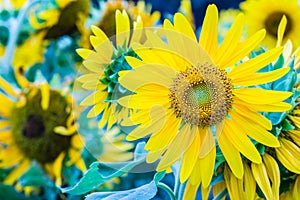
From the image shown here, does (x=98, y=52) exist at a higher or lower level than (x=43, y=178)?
higher

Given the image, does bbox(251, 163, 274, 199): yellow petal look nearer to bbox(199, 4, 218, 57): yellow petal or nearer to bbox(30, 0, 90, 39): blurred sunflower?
bbox(199, 4, 218, 57): yellow petal

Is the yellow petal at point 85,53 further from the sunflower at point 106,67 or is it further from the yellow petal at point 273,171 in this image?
the yellow petal at point 273,171

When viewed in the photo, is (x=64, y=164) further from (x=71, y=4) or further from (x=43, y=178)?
(x=71, y=4)

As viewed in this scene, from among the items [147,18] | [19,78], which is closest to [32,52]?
[19,78]

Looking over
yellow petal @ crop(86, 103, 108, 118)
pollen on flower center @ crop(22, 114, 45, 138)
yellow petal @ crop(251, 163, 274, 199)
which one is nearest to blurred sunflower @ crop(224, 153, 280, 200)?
yellow petal @ crop(251, 163, 274, 199)

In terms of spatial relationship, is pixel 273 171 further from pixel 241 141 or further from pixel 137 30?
pixel 137 30

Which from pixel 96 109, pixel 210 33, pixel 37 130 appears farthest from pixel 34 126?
pixel 210 33

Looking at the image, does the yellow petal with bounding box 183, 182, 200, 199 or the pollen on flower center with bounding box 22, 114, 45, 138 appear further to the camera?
the pollen on flower center with bounding box 22, 114, 45, 138
